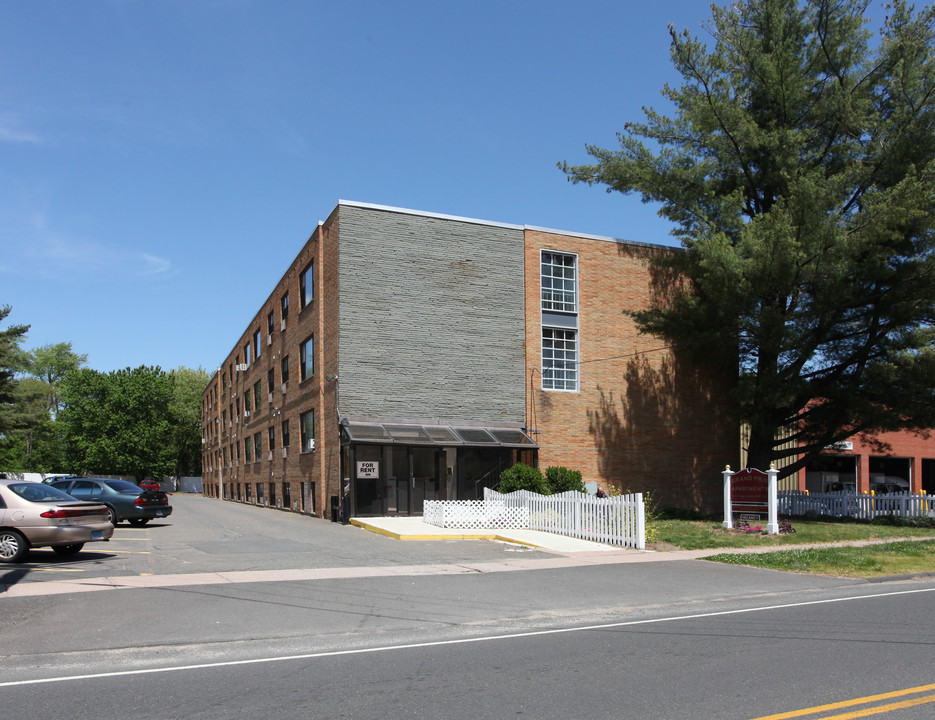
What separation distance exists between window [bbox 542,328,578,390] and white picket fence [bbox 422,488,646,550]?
7.12 m

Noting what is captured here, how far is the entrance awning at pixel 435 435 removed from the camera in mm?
26109

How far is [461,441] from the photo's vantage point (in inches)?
1071

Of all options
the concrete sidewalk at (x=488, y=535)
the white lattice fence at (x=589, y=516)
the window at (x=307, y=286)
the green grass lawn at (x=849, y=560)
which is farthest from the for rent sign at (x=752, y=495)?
the window at (x=307, y=286)

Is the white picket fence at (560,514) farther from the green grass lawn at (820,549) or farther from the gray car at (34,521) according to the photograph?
the gray car at (34,521)

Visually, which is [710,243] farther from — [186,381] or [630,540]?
[186,381]

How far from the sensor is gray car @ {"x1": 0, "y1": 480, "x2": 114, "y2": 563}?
14.4 m

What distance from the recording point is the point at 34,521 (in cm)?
1438

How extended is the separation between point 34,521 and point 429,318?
52.8 ft

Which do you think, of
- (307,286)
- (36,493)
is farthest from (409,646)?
(307,286)

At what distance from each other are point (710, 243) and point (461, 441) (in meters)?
10.6

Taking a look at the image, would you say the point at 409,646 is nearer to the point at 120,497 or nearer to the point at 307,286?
the point at 120,497

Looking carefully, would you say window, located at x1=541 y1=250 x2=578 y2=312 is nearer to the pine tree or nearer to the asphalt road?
the pine tree

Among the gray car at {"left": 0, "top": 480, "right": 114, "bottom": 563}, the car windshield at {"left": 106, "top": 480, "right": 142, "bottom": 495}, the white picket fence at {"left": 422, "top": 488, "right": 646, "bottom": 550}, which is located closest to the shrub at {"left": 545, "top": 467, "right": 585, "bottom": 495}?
the white picket fence at {"left": 422, "top": 488, "right": 646, "bottom": 550}

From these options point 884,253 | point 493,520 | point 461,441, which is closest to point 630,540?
point 493,520
